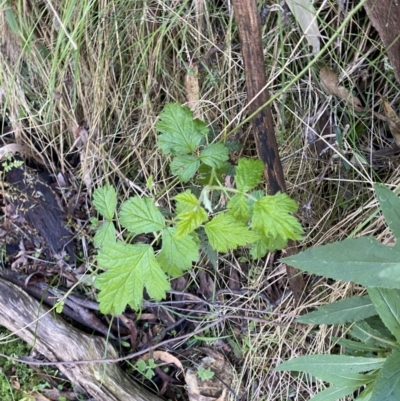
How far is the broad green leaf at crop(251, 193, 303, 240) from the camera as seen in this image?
3.28ft

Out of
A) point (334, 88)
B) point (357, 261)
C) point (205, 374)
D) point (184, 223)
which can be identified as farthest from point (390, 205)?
point (205, 374)

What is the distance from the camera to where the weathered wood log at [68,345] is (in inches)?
67.2

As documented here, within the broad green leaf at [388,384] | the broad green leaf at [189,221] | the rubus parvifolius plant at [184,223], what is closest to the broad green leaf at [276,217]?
the rubus parvifolius plant at [184,223]

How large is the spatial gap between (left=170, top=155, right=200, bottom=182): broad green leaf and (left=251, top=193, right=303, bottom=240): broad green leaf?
0.65 ft

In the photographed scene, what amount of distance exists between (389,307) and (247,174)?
0.48m

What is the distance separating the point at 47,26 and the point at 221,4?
2.08 feet

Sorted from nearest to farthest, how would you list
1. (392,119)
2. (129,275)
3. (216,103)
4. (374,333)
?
(129,275)
(374,333)
(392,119)
(216,103)

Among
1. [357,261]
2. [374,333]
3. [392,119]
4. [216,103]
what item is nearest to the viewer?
[357,261]

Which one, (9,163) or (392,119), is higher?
(392,119)

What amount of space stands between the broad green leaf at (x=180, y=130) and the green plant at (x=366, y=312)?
377mm

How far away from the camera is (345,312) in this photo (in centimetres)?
121

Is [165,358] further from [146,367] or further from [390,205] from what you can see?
[390,205]

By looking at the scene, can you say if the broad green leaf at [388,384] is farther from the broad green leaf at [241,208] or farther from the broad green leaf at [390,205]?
the broad green leaf at [241,208]

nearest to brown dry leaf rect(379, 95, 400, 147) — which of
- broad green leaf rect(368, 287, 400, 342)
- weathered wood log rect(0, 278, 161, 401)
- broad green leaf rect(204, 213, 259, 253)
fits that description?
broad green leaf rect(368, 287, 400, 342)
